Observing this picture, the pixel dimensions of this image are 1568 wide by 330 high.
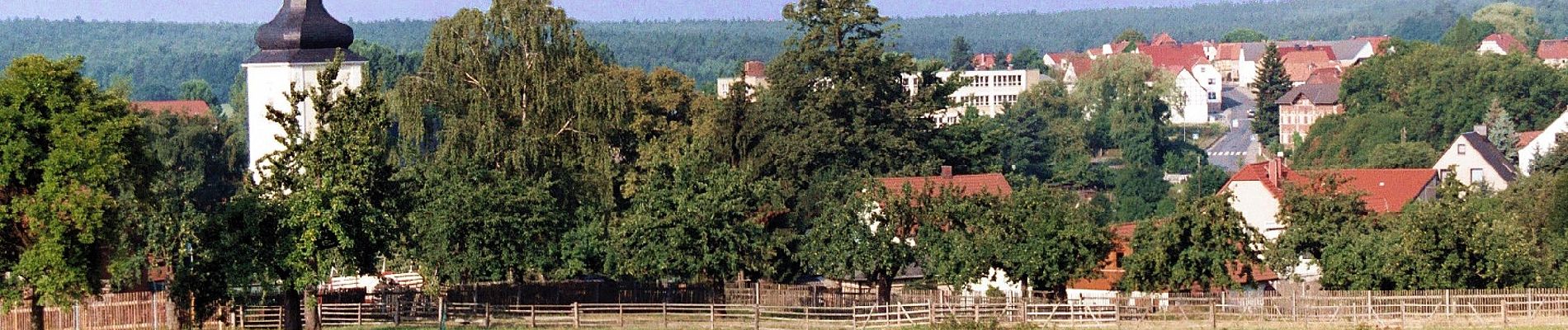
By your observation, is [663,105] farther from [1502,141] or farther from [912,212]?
[1502,141]

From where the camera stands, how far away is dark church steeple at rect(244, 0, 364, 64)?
194 ft

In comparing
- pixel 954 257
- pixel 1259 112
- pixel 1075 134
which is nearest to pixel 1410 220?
pixel 954 257

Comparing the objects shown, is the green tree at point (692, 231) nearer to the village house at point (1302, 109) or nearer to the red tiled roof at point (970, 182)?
the red tiled roof at point (970, 182)

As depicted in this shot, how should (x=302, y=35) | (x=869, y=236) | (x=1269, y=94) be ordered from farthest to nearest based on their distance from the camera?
(x=1269, y=94) < (x=302, y=35) < (x=869, y=236)

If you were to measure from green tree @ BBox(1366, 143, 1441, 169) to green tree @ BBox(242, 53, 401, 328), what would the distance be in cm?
7674

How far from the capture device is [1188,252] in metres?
53.8

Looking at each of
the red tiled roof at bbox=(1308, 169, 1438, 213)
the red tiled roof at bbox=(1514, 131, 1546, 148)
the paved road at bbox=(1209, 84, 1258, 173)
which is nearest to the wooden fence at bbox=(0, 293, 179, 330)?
the red tiled roof at bbox=(1308, 169, 1438, 213)

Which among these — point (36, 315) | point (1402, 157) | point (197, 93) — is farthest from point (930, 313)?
point (197, 93)

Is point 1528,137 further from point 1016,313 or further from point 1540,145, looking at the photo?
point 1016,313

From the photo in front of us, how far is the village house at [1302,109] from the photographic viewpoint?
550 ft

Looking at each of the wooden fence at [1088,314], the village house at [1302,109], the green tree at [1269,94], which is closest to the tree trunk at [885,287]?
the wooden fence at [1088,314]

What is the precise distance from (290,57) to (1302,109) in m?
119

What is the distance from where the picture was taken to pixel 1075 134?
151125 mm

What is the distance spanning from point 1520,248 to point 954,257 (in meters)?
11.8
